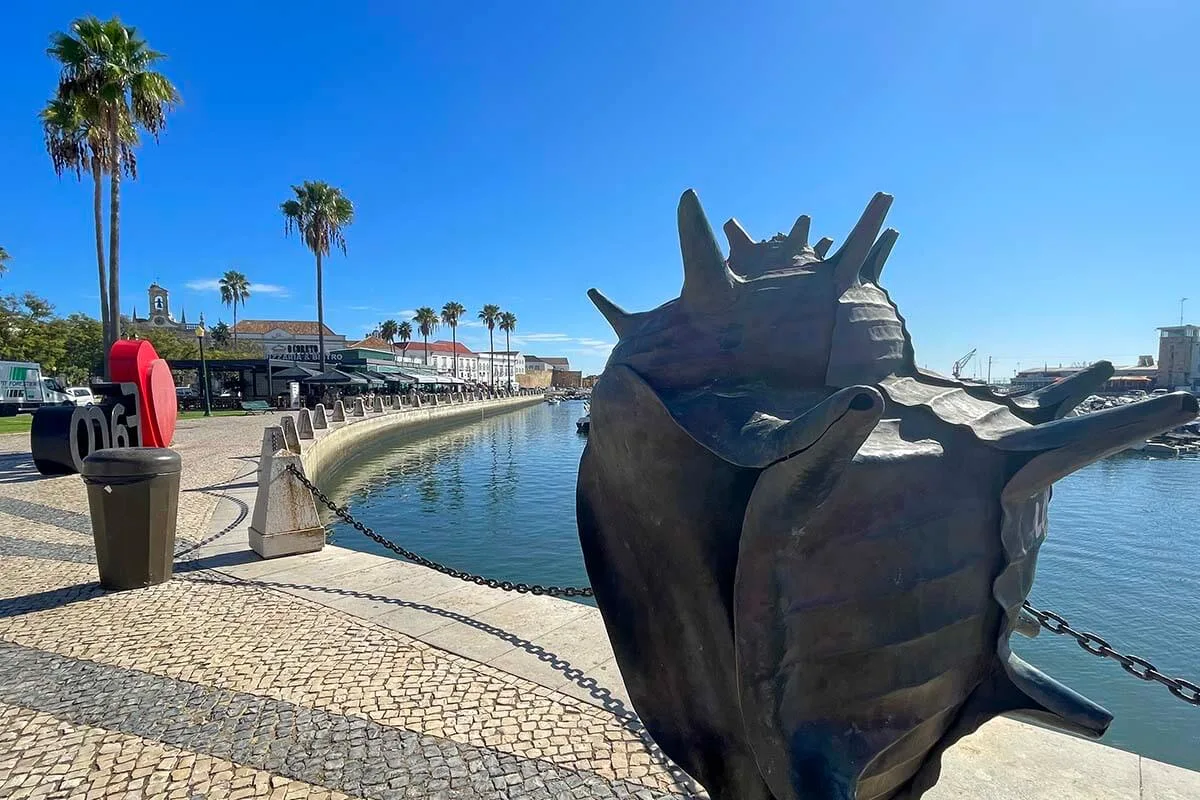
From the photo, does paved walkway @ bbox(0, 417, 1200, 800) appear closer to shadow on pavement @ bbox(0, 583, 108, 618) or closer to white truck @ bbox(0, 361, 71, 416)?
shadow on pavement @ bbox(0, 583, 108, 618)

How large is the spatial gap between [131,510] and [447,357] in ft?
357

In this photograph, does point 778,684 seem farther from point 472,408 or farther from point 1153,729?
point 472,408

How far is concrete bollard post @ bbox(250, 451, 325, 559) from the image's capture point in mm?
7207

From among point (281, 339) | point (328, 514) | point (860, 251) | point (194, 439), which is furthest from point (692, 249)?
point (281, 339)

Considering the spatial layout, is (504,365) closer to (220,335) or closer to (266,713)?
(220,335)

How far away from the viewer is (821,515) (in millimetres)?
1355

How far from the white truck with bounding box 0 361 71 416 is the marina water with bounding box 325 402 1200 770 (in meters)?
21.0

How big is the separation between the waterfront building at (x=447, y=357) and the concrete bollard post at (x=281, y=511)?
96.2 metres

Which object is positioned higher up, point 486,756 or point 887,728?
point 887,728

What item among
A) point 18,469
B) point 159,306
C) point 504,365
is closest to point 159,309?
point 159,306

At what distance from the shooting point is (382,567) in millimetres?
6988

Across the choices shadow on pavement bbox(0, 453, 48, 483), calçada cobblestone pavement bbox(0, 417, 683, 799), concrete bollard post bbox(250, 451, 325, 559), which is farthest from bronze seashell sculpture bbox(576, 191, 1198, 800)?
shadow on pavement bbox(0, 453, 48, 483)

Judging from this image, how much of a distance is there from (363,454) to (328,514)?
12.1 meters

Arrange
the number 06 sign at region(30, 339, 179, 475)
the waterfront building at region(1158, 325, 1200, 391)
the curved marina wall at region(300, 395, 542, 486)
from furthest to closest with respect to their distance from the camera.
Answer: the waterfront building at region(1158, 325, 1200, 391)
the curved marina wall at region(300, 395, 542, 486)
the number 06 sign at region(30, 339, 179, 475)
